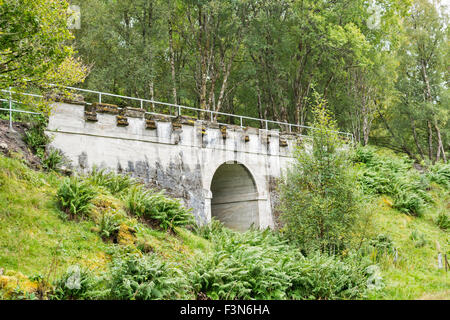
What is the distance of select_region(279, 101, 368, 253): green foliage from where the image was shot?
12.7 meters

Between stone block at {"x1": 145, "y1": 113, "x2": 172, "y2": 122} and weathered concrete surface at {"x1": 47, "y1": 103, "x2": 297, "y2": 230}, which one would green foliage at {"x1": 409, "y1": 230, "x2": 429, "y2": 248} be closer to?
weathered concrete surface at {"x1": 47, "y1": 103, "x2": 297, "y2": 230}

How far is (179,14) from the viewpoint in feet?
90.5

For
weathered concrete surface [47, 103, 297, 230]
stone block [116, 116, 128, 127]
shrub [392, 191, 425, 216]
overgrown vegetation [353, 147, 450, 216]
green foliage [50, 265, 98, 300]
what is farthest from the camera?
overgrown vegetation [353, 147, 450, 216]

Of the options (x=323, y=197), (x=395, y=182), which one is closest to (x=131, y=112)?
(x=323, y=197)

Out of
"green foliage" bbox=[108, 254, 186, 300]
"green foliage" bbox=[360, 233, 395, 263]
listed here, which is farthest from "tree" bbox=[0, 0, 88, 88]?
"green foliage" bbox=[360, 233, 395, 263]

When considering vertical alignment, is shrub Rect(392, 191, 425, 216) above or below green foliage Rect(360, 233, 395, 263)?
above

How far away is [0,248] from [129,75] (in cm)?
1808

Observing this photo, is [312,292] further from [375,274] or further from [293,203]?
[293,203]

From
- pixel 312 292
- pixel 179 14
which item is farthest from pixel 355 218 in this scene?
pixel 179 14

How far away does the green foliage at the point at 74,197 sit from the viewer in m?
10.7

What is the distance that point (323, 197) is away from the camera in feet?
42.8

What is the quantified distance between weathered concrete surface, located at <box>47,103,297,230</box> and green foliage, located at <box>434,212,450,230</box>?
7519mm

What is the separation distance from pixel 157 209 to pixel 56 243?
3.64 meters

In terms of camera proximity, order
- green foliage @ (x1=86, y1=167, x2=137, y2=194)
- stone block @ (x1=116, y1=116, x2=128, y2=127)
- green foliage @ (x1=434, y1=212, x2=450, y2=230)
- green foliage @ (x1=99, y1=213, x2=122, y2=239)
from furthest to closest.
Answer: green foliage @ (x1=434, y1=212, x2=450, y2=230)
stone block @ (x1=116, y1=116, x2=128, y2=127)
green foliage @ (x1=86, y1=167, x2=137, y2=194)
green foliage @ (x1=99, y1=213, x2=122, y2=239)
